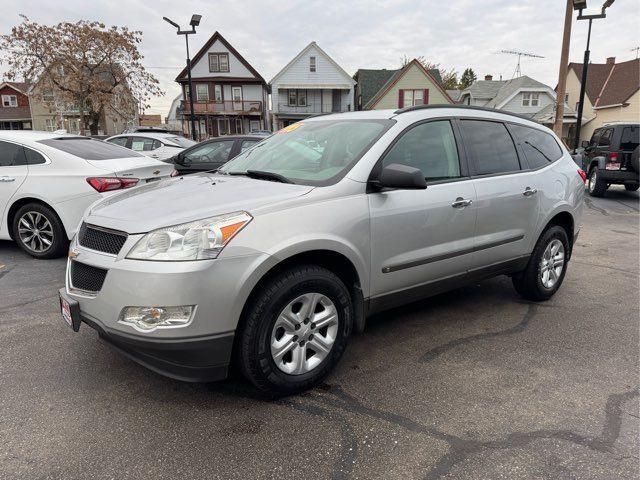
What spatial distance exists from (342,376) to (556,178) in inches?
114

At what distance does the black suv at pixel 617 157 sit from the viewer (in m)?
11.6

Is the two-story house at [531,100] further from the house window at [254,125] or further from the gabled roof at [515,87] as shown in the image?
the house window at [254,125]

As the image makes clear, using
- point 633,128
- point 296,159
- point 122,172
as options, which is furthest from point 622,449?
point 633,128

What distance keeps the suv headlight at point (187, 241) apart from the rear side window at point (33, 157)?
13.5 ft

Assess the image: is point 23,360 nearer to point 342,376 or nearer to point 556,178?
point 342,376

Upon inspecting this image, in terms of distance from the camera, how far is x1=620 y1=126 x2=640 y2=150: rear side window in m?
11.6

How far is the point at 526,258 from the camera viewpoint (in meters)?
4.18

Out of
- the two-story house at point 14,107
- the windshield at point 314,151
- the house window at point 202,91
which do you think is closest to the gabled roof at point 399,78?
the house window at point 202,91

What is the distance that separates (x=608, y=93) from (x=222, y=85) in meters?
33.7

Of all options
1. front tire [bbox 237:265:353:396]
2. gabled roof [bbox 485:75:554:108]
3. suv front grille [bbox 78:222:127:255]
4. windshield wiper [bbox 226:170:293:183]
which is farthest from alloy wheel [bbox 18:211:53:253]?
gabled roof [bbox 485:75:554:108]

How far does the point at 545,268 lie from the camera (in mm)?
4387

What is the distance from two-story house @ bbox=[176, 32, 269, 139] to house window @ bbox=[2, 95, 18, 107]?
25215 mm

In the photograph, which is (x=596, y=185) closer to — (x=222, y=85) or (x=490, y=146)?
(x=490, y=146)

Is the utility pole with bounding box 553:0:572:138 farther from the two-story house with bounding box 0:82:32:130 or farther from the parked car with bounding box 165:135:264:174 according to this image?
the two-story house with bounding box 0:82:32:130
